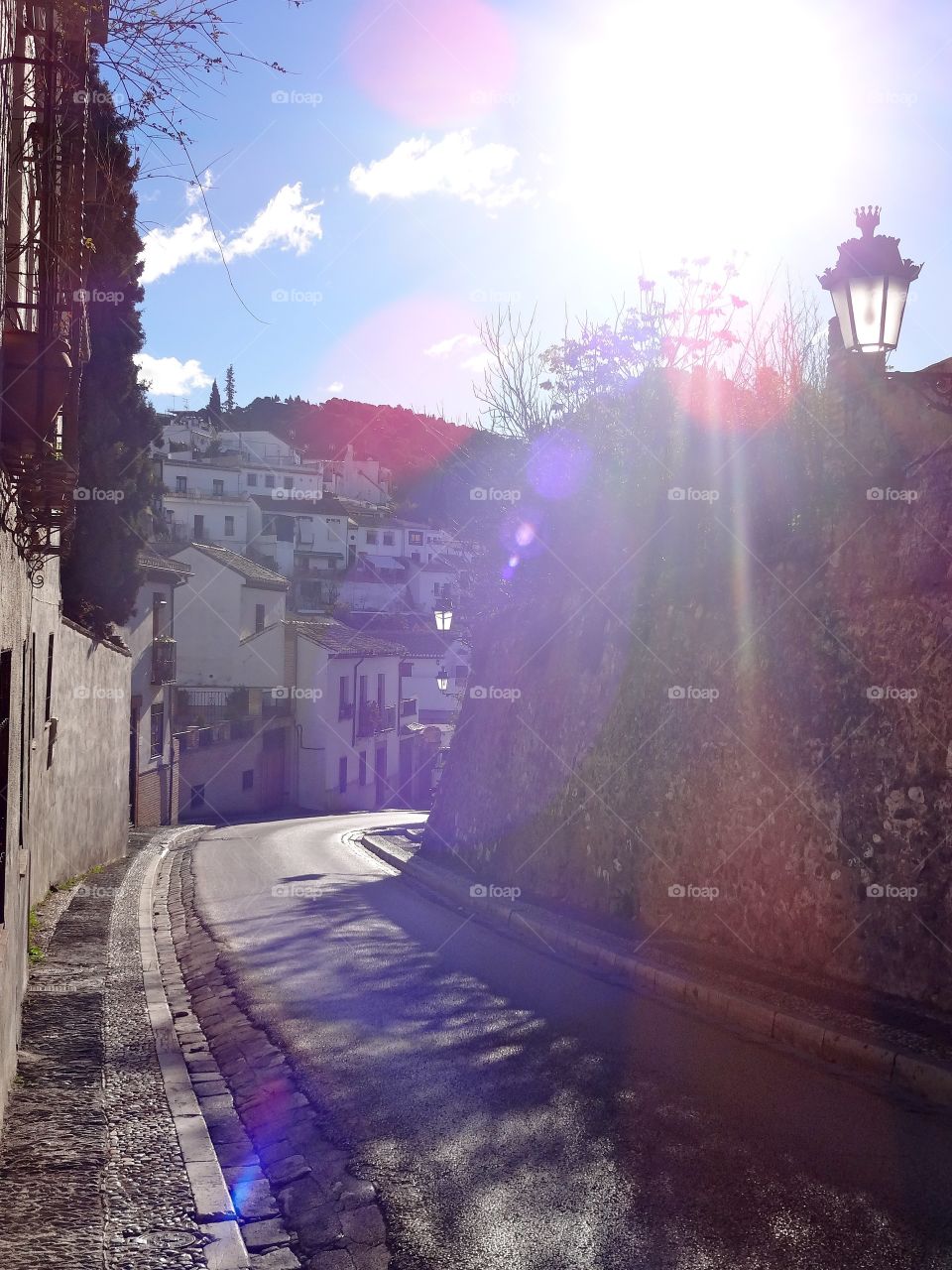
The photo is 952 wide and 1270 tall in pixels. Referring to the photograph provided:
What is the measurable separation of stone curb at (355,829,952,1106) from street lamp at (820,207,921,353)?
4.53 meters

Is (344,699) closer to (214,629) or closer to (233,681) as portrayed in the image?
(233,681)

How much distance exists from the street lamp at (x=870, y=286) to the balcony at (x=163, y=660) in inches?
990

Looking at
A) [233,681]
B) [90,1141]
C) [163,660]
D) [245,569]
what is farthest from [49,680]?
[245,569]

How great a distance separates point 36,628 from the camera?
12.0 m

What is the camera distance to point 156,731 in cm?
3111

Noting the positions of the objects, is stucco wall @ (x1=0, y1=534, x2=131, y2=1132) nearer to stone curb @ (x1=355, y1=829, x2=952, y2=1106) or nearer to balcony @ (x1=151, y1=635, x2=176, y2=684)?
stone curb @ (x1=355, y1=829, x2=952, y2=1106)

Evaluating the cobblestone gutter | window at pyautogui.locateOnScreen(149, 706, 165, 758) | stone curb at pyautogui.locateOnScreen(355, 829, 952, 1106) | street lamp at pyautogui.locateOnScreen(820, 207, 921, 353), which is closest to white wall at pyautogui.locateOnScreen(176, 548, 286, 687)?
window at pyautogui.locateOnScreen(149, 706, 165, 758)

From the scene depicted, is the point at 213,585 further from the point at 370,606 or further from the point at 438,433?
the point at 370,606

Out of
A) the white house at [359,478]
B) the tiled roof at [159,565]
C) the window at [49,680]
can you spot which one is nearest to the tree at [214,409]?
the white house at [359,478]

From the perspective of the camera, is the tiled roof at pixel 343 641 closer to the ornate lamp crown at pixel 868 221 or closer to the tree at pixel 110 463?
the tree at pixel 110 463

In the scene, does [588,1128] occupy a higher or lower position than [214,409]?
lower

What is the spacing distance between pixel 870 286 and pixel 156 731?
2667 centimetres

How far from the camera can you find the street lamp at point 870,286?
7305 millimetres

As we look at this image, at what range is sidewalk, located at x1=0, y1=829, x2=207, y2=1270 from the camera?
4.63 m
